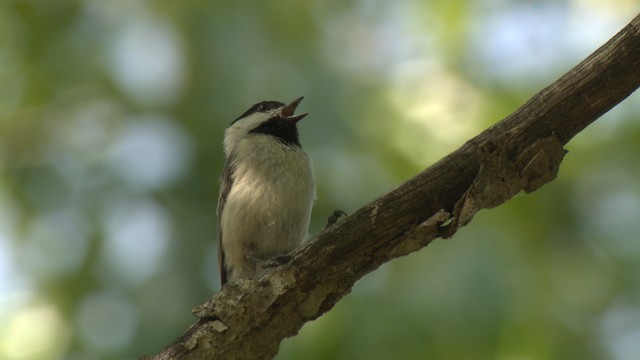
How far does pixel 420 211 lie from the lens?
11.0 feet

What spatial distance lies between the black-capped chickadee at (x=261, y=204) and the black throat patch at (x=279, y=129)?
0.22 metres

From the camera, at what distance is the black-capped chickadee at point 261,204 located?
472 centimetres

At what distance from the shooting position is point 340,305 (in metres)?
4.75

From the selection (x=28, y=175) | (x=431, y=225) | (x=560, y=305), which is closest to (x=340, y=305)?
(x=560, y=305)

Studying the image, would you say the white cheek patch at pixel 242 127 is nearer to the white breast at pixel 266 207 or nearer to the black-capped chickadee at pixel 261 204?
the black-capped chickadee at pixel 261 204

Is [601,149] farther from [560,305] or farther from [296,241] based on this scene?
[296,241]

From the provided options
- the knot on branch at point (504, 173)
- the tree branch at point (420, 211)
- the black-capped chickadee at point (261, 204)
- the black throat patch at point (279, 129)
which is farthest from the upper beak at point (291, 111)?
the knot on branch at point (504, 173)

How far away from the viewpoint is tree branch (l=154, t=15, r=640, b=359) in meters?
3.27

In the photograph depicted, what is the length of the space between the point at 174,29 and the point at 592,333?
3.50 meters

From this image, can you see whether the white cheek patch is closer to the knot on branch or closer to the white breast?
the white breast

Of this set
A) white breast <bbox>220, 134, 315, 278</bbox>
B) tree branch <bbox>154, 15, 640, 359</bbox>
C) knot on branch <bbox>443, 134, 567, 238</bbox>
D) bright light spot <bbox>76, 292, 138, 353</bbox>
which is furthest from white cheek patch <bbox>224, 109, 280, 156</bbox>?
knot on branch <bbox>443, 134, 567, 238</bbox>

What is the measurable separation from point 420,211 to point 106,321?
238 centimetres

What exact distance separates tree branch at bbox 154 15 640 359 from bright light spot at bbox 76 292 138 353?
141 cm

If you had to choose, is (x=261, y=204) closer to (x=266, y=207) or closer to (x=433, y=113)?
(x=266, y=207)
